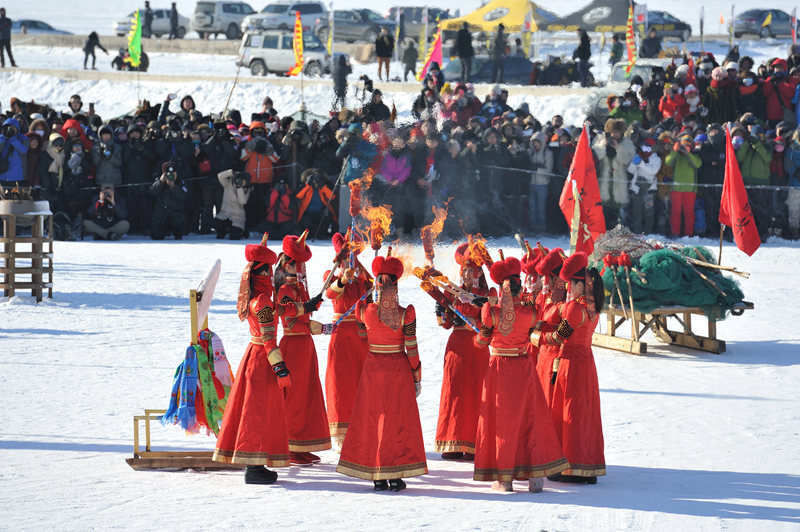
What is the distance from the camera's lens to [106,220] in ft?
63.8

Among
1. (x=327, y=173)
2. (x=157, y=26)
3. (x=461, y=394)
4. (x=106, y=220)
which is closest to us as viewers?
(x=461, y=394)

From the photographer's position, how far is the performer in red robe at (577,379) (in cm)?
771

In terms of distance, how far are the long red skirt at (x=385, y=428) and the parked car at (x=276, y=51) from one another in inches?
1071

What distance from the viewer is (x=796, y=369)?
36.7 ft

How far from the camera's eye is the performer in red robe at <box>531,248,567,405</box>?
25.8 feet

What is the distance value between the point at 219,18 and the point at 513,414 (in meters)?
41.2

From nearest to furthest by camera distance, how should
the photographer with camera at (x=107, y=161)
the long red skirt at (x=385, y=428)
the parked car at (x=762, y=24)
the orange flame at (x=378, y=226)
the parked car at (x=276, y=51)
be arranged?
the long red skirt at (x=385, y=428), the orange flame at (x=378, y=226), the photographer with camera at (x=107, y=161), the parked car at (x=276, y=51), the parked car at (x=762, y=24)

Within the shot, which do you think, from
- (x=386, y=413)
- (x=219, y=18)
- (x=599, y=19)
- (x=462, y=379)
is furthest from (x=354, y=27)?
(x=386, y=413)

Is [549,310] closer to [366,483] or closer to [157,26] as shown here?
[366,483]

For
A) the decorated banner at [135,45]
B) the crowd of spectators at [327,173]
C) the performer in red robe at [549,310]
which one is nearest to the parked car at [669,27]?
the decorated banner at [135,45]

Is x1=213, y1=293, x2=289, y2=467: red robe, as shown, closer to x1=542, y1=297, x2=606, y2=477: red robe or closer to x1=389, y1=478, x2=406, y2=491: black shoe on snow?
x1=389, y1=478, x2=406, y2=491: black shoe on snow

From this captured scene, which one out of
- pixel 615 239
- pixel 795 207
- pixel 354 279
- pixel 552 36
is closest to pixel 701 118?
pixel 795 207

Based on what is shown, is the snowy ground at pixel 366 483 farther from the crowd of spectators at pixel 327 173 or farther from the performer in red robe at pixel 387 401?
the crowd of spectators at pixel 327 173

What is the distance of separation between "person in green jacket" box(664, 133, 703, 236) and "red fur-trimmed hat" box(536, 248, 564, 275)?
39.3 feet
